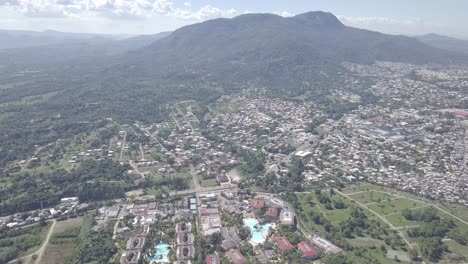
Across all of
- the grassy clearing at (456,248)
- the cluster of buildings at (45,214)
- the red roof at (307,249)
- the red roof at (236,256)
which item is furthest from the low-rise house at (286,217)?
the cluster of buildings at (45,214)

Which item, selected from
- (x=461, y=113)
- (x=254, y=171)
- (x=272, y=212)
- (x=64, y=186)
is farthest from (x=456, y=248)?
(x=461, y=113)

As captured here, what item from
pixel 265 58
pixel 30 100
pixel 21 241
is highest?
pixel 265 58

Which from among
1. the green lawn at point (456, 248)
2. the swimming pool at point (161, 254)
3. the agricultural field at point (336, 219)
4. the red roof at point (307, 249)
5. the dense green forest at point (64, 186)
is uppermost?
the red roof at point (307, 249)

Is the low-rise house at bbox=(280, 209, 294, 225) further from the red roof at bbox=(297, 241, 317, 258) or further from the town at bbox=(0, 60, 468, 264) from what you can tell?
the red roof at bbox=(297, 241, 317, 258)

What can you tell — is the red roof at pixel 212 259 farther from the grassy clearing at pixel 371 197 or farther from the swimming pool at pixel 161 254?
the grassy clearing at pixel 371 197

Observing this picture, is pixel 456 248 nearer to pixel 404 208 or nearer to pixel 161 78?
pixel 404 208

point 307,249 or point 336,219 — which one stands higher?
point 307,249

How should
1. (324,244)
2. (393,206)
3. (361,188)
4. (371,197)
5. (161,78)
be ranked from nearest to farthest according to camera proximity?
(324,244) < (393,206) < (371,197) < (361,188) < (161,78)
